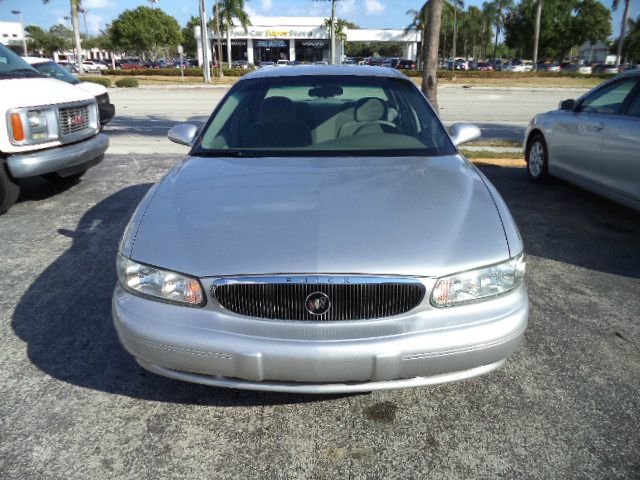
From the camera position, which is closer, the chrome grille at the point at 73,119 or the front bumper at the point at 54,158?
the front bumper at the point at 54,158

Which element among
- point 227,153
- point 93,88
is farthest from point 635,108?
point 93,88

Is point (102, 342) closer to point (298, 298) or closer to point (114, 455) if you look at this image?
point (114, 455)

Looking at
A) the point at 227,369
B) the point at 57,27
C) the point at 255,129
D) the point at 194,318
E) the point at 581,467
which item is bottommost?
the point at 581,467

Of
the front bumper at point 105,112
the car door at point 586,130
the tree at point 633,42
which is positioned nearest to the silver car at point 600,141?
the car door at point 586,130

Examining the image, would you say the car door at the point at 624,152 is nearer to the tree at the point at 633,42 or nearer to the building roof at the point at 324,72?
the building roof at the point at 324,72

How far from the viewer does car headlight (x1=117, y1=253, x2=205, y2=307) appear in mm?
2191

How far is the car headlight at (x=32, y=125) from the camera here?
517cm

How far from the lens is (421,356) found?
83.6 inches

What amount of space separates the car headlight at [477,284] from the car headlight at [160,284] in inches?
39.0

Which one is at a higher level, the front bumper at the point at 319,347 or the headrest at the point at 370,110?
the headrest at the point at 370,110

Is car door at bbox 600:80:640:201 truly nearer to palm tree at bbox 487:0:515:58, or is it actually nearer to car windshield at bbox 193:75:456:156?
car windshield at bbox 193:75:456:156

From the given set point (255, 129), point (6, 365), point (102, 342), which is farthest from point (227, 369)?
point (255, 129)

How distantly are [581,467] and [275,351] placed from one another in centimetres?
138

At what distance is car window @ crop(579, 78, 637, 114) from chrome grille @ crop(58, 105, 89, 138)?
18.8 ft
